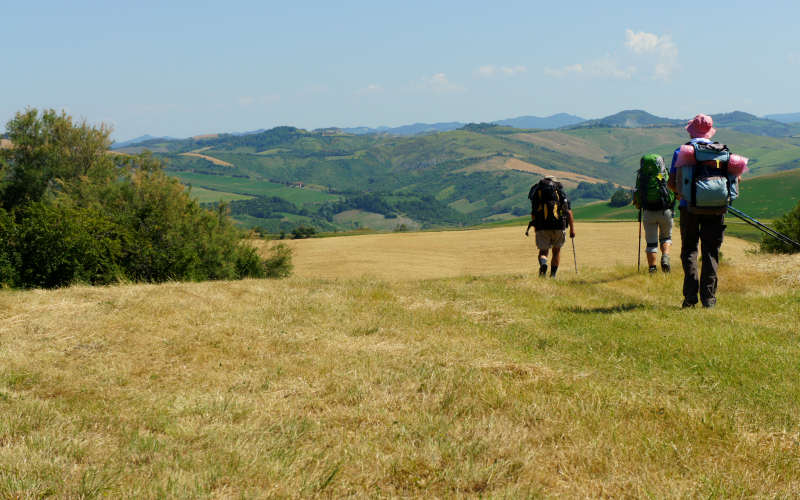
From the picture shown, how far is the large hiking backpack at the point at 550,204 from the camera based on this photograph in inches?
563

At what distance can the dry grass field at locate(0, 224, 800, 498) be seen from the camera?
4199 mm

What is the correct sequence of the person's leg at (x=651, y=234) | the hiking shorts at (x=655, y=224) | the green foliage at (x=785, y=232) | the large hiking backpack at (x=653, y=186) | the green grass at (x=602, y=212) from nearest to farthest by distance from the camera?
the large hiking backpack at (x=653, y=186), the hiking shorts at (x=655, y=224), the person's leg at (x=651, y=234), the green foliage at (x=785, y=232), the green grass at (x=602, y=212)

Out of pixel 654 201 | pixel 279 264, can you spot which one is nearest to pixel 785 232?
pixel 654 201

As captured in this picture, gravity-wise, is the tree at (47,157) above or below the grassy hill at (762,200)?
above

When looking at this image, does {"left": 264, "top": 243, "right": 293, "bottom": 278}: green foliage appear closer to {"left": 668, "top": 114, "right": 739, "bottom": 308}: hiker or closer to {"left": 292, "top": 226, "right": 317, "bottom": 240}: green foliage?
{"left": 292, "top": 226, "right": 317, "bottom": 240}: green foliage

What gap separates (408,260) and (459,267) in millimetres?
5512

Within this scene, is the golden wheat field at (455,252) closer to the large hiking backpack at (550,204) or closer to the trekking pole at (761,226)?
the large hiking backpack at (550,204)

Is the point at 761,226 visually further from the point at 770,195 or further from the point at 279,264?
the point at 770,195

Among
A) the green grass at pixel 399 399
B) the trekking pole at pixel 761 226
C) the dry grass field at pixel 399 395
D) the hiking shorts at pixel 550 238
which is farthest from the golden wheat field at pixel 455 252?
the green grass at pixel 399 399

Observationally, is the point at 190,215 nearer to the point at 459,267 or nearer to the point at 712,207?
the point at 459,267

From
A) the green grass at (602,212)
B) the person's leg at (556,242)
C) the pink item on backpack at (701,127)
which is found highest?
the pink item on backpack at (701,127)

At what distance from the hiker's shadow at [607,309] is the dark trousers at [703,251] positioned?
910 mm

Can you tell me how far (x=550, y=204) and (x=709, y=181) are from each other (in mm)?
5194

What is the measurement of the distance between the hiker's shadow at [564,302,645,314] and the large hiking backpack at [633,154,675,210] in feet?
14.2
